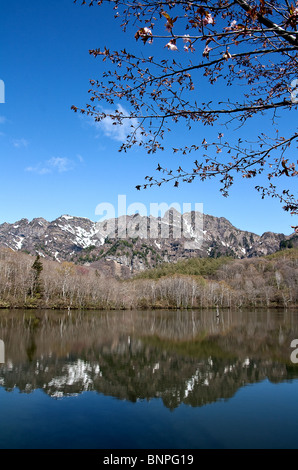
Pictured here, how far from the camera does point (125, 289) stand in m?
101

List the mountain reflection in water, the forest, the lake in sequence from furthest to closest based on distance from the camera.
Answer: the forest < the mountain reflection in water < the lake

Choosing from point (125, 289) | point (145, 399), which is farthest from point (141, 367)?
point (125, 289)

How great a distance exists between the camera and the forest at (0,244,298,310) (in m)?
73.1

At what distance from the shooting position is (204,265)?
7574 inches

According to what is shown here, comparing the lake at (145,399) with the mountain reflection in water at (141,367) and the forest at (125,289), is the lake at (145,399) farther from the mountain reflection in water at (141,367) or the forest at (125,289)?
the forest at (125,289)

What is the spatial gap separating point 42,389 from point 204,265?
18477 centimetres

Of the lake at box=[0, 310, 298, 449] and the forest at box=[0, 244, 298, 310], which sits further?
the forest at box=[0, 244, 298, 310]

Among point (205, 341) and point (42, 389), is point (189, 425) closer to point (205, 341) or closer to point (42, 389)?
point (42, 389)

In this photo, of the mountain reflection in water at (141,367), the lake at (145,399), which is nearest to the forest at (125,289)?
the mountain reflection in water at (141,367)

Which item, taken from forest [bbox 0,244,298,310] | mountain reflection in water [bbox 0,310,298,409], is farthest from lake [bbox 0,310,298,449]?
forest [bbox 0,244,298,310]

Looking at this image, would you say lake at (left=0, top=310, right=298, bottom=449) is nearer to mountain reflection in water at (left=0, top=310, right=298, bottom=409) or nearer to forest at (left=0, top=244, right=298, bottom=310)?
mountain reflection in water at (left=0, top=310, right=298, bottom=409)

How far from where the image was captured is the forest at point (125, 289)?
73.1 m

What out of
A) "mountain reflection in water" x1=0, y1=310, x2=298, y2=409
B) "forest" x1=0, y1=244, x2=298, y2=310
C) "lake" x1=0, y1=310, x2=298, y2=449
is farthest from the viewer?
"forest" x1=0, y1=244, x2=298, y2=310

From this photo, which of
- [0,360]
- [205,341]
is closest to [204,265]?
[205,341]
